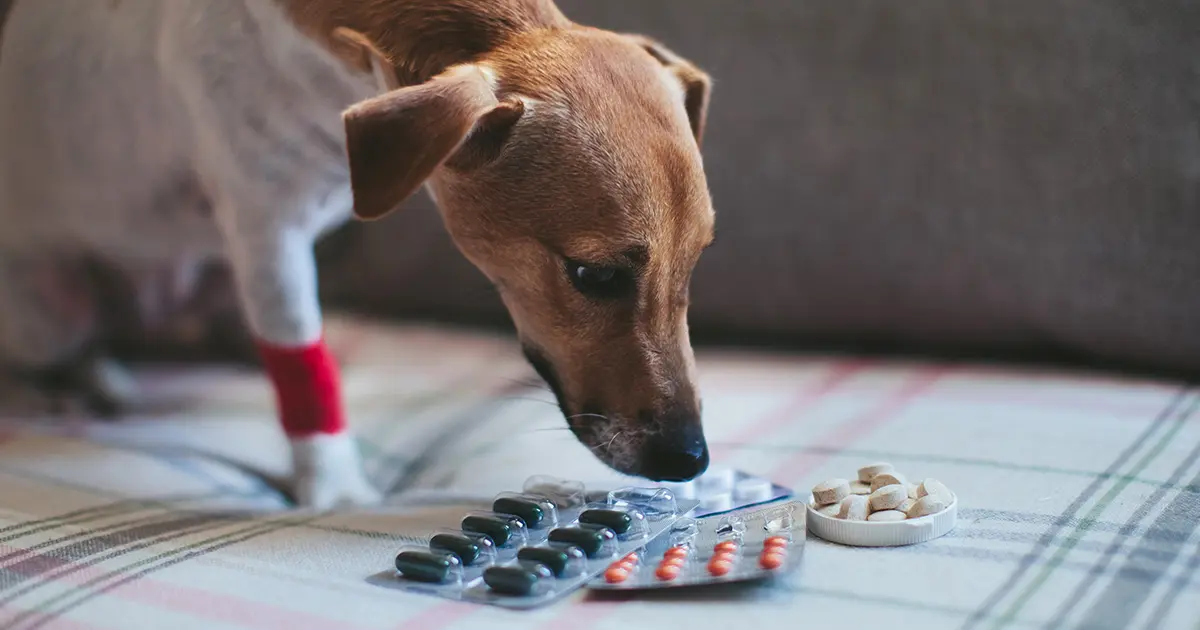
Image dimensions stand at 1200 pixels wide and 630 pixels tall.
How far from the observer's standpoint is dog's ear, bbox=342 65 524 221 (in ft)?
3.75

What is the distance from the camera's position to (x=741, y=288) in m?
2.00

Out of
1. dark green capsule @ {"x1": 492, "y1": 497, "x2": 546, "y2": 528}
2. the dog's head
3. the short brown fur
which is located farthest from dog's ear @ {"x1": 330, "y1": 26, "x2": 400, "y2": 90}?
dark green capsule @ {"x1": 492, "y1": 497, "x2": 546, "y2": 528}

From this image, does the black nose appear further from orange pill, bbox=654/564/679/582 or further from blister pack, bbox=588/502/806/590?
orange pill, bbox=654/564/679/582

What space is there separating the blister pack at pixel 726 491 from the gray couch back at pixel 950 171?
58cm

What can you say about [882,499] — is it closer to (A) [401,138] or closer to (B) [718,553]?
(B) [718,553]

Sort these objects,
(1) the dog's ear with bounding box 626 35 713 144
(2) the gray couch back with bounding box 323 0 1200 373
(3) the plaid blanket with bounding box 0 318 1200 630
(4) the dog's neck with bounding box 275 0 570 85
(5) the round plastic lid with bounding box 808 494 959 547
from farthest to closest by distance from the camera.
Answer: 1. (2) the gray couch back with bounding box 323 0 1200 373
2. (1) the dog's ear with bounding box 626 35 713 144
3. (4) the dog's neck with bounding box 275 0 570 85
4. (5) the round plastic lid with bounding box 808 494 959 547
5. (3) the plaid blanket with bounding box 0 318 1200 630

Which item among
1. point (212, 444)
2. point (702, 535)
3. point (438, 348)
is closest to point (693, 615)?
point (702, 535)

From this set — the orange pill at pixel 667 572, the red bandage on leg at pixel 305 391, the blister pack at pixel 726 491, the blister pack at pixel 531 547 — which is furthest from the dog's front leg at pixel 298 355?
the orange pill at pixel 667 572

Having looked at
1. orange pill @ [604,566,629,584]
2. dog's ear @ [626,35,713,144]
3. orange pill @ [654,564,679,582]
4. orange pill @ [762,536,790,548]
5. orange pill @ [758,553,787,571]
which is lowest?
orange pill @ [604,566,629,584]

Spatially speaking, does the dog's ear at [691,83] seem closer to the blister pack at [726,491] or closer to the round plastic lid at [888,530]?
the blister pack at [726,491]

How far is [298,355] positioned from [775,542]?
0.74m

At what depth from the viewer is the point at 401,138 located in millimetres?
1146

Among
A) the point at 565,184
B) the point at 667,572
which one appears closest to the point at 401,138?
the point at 565,184

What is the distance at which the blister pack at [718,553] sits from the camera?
1.02m
